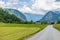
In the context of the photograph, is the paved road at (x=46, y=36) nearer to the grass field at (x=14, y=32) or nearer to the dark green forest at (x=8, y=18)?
the grass field at (x=14, y=32)

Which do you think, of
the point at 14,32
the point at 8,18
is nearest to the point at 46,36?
the point at 14,32

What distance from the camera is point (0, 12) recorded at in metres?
182

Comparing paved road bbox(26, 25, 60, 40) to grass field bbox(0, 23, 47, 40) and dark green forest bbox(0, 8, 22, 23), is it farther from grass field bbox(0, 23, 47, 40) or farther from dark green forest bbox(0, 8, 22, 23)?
dark green forest bbox(0, 8, 22, 23)

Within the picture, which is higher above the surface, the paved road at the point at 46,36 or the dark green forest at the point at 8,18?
the dark green forest at the point at 8,18

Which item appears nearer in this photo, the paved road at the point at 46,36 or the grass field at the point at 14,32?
the paved road at the point at 46,36

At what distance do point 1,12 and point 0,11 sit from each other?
144cm

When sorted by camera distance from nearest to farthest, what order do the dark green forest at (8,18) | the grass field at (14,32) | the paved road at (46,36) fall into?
the paved road at (46,36) < the grass field at (14,32) < the dark green forest at (8,18)

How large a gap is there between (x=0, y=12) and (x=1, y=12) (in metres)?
1.53

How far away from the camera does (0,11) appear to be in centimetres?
18450

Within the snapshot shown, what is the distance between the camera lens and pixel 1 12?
184 meters

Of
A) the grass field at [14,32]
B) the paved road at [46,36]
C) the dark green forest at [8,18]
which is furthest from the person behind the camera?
the dark green forest at [8,18]

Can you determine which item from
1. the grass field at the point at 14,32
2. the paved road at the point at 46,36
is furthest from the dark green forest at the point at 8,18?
the paved road at the point at 46,36

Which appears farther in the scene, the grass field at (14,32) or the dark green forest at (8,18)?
the dark green forest at (8,18)

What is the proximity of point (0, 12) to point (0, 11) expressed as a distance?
222 cm
